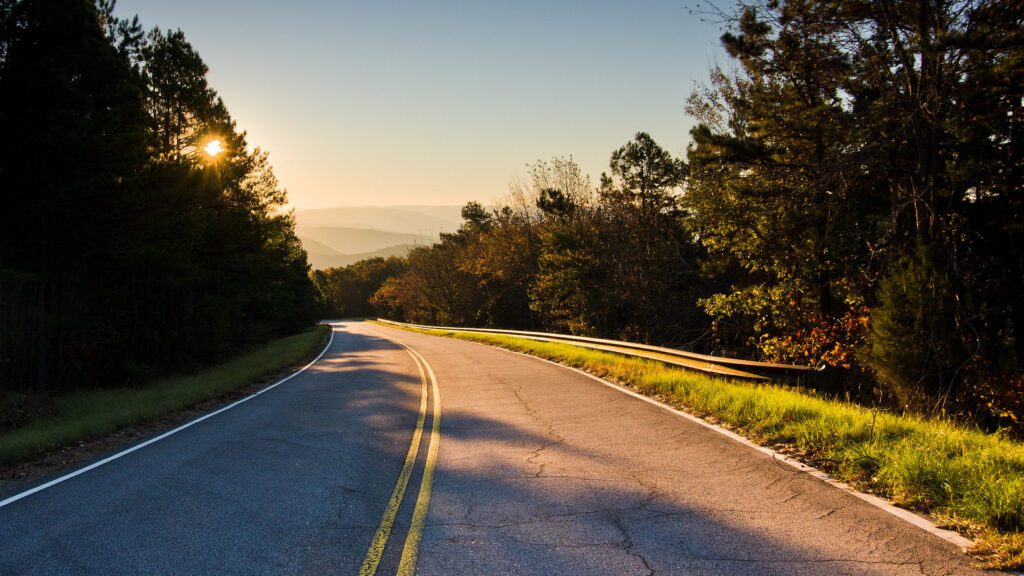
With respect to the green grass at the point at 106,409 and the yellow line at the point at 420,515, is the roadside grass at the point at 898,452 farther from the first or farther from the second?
the green grass at the point at 106,409

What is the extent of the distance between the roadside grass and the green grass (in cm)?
951

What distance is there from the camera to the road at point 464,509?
400cm

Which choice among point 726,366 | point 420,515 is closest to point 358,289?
point 726,366

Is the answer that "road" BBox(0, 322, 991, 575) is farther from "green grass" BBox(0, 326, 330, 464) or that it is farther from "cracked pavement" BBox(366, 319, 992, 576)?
"green grass" BBox(0, 326, 330, 464)

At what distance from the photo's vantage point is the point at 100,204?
13.7 m

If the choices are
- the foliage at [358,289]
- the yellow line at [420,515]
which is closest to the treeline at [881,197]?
the yellow line at [420,515]

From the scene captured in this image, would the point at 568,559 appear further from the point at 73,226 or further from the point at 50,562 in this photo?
the point at 73,226

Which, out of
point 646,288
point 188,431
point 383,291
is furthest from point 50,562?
point 383,291

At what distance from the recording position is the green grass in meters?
8.84

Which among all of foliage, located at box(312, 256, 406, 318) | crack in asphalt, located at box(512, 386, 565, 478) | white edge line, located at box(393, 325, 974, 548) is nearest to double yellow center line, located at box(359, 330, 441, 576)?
crack in asphalt, located at box(512, 386, 565, 478)

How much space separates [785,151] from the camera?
736 inches

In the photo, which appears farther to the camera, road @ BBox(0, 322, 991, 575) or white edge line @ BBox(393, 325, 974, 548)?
white edge line @ BBox(393, 325, 974, 548)

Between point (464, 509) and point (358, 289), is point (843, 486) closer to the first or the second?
point (464, 509)

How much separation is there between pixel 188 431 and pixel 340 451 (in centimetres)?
369
